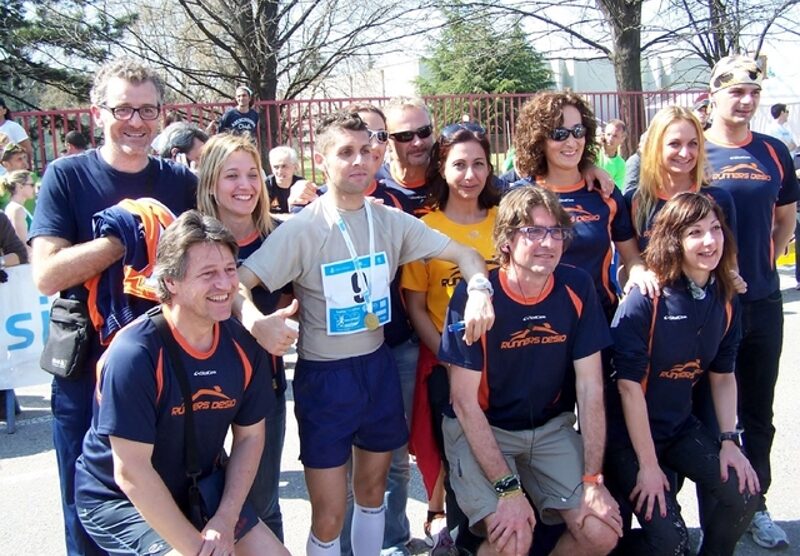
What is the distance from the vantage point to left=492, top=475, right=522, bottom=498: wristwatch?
9.60 feet

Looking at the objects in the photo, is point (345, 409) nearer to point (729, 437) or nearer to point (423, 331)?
point (423, 331)

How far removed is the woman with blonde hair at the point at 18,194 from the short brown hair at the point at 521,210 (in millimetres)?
5193

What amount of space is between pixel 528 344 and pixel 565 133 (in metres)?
1.02

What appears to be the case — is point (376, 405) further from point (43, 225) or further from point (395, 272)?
point (43, 225)

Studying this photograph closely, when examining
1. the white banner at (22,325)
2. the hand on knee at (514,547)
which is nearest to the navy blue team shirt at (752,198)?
the hand on knee at (514,547)

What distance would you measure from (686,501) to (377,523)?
1823 millimetres

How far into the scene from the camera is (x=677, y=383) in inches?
128

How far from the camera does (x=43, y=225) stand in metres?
2.73

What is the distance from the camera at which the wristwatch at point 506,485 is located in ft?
9.60

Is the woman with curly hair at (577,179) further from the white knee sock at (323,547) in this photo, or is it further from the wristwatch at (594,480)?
the white knee sock at (323,547)

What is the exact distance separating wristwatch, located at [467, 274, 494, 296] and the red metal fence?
6690mm

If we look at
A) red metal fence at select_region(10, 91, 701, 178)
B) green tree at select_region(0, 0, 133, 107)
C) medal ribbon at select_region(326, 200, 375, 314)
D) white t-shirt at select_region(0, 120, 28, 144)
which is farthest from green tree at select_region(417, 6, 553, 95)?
medal ribbon at select_region(326, 200, 375, 314)

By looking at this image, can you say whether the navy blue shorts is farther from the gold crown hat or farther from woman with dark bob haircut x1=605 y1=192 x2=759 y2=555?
Answer: the gold crown hat

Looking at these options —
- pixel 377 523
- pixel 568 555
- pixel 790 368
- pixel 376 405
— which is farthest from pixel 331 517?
pixel 790 368
